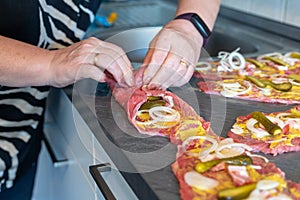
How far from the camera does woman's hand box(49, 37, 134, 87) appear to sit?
0.79m

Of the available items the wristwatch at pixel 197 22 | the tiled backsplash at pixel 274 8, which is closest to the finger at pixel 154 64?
the wristwatch at pixel 197 22

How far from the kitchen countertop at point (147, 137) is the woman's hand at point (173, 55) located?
0.13 ft

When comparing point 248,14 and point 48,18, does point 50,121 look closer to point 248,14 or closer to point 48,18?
point 48,18

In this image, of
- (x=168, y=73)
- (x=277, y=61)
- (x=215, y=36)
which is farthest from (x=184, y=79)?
(x=215, y=36)

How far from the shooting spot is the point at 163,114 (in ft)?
2.49

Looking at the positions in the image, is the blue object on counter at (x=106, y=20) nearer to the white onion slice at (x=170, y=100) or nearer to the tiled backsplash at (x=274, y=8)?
the tiled backsplash at (x=274, y=8)

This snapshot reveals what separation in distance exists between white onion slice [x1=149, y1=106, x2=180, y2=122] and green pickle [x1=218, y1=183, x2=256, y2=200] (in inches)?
8.9

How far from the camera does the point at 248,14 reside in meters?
1.44

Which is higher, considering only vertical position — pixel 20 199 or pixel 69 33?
pixel 69 33

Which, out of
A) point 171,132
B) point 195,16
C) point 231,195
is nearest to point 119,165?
point 171,132

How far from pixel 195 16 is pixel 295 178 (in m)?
0.45

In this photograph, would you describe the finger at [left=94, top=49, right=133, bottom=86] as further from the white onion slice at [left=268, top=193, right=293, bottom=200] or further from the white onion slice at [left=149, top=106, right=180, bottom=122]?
the white onion slice at [left=268, top=193, right=293, bottom=200]

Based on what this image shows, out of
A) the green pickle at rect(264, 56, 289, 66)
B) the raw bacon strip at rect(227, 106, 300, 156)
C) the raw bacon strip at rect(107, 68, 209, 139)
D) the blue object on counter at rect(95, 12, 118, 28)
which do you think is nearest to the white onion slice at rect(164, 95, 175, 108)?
the raw bacon strip at rect(107, 68, 209, 139)

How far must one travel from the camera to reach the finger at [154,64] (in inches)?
32.9
